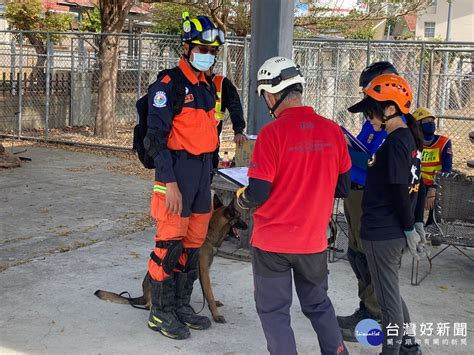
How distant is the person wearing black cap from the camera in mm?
4457

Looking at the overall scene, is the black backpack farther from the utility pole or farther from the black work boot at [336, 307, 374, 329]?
the utility pole

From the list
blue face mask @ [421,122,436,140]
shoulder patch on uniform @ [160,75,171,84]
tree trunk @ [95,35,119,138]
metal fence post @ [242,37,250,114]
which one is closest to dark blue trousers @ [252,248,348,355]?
shoulder patch on uniform @ [160,75,171,84]

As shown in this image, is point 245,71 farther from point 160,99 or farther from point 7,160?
point 160,99

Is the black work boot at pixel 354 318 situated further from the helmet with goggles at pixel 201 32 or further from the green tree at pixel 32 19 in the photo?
the green tree at pixel 32 19

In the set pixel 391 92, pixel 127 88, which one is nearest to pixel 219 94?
pixel 391 92

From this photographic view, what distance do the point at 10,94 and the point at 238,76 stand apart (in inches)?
209

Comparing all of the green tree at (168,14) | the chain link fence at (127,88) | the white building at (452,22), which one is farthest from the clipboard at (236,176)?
the white building at (452,22)

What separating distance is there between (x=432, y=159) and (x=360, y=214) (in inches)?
98.5

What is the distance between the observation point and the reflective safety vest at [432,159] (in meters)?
6.73

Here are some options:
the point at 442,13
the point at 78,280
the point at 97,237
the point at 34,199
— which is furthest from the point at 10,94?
the point at 442,13

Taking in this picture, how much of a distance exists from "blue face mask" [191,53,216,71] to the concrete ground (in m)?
1.81

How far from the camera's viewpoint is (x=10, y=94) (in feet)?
50.2

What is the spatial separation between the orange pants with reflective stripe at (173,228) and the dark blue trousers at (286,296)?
96 centimetres

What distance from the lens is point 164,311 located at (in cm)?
469
